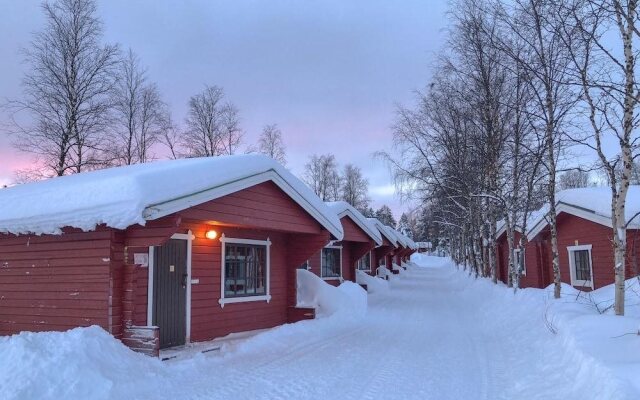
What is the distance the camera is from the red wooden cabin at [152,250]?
801cm

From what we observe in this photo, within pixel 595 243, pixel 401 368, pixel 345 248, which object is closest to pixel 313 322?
pixel 401 368

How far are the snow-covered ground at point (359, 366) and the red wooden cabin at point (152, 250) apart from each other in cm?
122

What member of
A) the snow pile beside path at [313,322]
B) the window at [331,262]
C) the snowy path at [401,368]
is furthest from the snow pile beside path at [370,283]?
the snowy path at [401,368]

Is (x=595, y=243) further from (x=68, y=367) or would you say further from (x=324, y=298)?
(x=68, y=367)

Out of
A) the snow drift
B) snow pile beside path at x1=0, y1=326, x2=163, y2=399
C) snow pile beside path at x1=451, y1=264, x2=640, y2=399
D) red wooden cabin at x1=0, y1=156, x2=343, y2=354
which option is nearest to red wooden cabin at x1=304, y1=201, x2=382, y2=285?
red wooden cabin at x1=0, y1=156, x2=343, y2=354

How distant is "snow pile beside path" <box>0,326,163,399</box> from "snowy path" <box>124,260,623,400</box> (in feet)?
1.42

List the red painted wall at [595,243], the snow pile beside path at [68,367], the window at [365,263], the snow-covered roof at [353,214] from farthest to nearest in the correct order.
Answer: the window at [365,263]
the snow-covered roof at [353,214]
the red painted wall at [595,243]
the snow pile beside path at [68,367]

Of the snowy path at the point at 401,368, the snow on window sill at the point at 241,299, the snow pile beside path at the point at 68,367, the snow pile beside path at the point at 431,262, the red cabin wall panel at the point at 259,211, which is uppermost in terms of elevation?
the red cabin wall panel at the point at 259,211

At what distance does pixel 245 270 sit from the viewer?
11.9 metres

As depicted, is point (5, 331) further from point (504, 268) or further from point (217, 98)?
point (217, 98)

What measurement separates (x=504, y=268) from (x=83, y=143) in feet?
76.2

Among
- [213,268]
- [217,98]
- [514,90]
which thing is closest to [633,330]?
[213,268]

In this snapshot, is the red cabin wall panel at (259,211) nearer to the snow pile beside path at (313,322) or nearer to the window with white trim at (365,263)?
the snow pile beside path at (313,322)

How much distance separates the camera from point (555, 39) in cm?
1150
